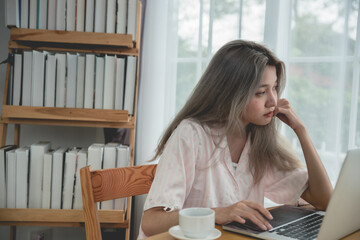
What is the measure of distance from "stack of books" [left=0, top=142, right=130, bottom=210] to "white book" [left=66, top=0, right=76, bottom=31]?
56cm

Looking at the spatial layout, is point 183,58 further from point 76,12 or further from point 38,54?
point 38,54

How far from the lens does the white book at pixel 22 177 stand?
1.70 m

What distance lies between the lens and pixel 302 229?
84cm

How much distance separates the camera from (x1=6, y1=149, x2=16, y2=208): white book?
1.70 m

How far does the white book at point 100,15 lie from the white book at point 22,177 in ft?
2.12

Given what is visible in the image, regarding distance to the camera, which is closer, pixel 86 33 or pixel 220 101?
pixel 220 101

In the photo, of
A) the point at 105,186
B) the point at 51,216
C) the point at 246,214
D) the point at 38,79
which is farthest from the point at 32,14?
the point at 246,214

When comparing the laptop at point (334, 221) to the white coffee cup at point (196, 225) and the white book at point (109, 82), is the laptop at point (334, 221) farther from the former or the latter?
the white book at point (109, 82)

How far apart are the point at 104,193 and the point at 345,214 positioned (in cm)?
62

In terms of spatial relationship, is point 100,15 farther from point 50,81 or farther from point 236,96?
point 236,96

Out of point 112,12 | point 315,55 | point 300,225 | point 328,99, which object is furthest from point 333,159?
point 112,12

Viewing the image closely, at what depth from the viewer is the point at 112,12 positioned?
5.76 feet

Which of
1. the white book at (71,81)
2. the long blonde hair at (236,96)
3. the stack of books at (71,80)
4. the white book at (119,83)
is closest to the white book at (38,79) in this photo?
the stack of books at (71,80)

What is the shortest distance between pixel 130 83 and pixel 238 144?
0.71 meters
